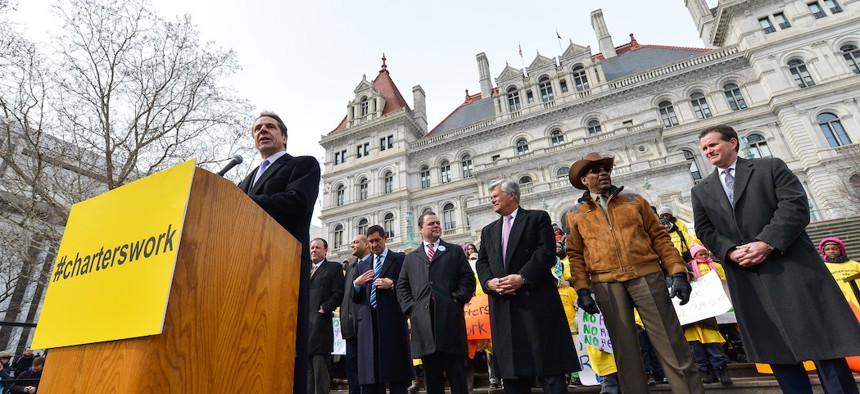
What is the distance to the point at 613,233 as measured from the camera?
11.5 feet

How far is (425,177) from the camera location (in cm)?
3145

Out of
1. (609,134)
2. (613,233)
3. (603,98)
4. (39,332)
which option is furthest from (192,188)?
(603,98)

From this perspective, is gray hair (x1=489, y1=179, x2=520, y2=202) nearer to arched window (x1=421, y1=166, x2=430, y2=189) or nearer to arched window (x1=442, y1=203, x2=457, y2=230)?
arched window (x1=442, y1=203, x2=457, y2=230)

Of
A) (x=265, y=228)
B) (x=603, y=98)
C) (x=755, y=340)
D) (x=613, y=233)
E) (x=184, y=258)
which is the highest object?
(x=603, y=98)

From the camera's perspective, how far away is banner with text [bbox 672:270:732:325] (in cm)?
434

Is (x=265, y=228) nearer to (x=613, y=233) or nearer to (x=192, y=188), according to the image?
(x=192, y=188)

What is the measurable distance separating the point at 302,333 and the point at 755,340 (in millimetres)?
3272

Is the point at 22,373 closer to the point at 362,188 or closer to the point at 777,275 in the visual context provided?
the point at 777,275

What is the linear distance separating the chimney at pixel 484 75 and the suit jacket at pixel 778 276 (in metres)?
33.7

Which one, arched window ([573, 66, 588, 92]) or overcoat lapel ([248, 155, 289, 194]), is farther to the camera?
arched window ([573, 66, 588, 92])

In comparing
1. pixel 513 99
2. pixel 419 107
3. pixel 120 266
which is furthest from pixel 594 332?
pixel 419 107

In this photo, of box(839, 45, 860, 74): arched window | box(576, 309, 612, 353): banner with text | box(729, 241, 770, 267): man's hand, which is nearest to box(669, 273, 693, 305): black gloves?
box(729, 241, 770, 267): man's hand

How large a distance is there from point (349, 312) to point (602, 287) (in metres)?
3.21

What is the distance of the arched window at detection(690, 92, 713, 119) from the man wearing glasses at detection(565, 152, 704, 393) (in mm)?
26115
